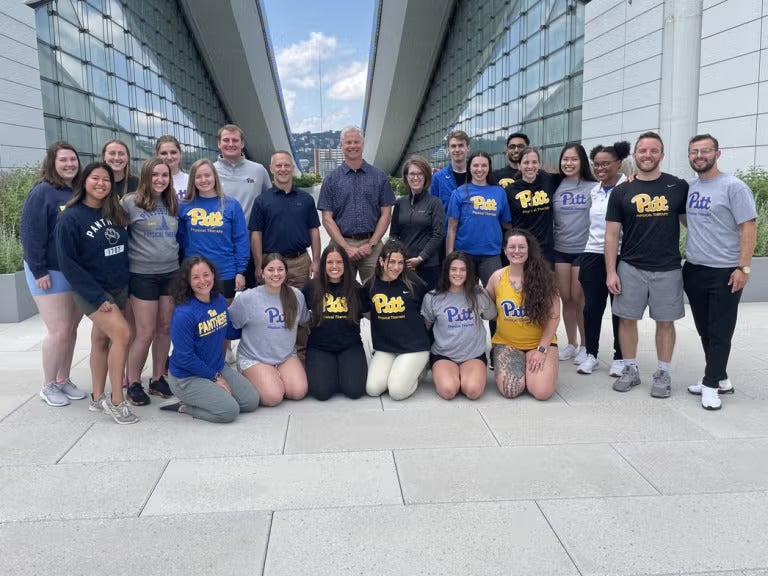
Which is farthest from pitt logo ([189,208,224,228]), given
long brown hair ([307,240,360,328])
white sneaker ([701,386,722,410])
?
white sneaker ([701,386,722,410])

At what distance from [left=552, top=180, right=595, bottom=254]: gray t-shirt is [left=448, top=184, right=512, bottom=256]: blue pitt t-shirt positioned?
45 centimetres

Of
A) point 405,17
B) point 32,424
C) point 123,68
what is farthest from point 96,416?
point 405,17

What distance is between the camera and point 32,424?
434 centimetres

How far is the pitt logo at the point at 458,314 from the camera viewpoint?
4.98 m

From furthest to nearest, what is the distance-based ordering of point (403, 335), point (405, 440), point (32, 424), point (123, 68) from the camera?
point (123, 68) < point (403, 335) < point (32, 424) < point (405, 440)

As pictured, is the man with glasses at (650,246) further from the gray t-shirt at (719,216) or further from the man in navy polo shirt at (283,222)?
the man in navy polo shirt at (283,222)

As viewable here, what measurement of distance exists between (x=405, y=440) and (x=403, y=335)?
1.17 m

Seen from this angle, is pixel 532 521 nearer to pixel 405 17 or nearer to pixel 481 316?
pixel 481 316

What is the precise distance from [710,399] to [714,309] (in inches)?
25.1

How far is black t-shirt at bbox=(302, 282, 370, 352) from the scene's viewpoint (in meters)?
5.00

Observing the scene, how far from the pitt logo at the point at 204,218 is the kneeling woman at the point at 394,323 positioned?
4.22ft

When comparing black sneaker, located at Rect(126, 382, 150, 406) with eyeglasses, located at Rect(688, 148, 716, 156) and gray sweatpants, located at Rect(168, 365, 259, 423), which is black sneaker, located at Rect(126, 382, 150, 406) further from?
eyeglasses, located at Rect(688, 148, 716, 156)

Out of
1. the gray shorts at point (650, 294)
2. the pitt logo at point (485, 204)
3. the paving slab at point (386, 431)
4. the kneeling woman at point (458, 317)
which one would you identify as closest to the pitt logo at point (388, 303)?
the kneeling woman at point (458, 317)

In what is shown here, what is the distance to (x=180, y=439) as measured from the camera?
13.3ft
